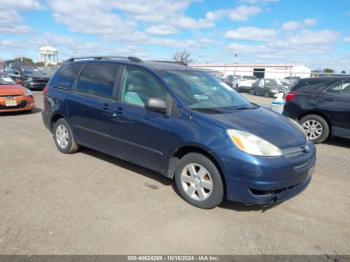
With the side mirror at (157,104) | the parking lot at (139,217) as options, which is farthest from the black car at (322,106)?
the side mirror at (157,104)

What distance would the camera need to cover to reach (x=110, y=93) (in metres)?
4.98

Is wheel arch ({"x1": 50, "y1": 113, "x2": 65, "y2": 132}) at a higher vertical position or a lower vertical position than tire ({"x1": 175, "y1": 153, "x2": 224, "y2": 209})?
higher

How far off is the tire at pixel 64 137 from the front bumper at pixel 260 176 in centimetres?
324

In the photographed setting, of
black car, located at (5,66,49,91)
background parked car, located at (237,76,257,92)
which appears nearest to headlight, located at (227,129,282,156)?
black car, located at (5,66,49,91)

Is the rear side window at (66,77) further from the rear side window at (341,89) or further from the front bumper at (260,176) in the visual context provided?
the rear side window at (341,89)

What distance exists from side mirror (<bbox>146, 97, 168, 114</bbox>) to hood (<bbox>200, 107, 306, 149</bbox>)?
57 centimetres

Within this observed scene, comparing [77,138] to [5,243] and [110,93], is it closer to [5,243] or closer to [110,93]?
[110,93]

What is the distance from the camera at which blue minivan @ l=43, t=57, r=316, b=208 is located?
361cm

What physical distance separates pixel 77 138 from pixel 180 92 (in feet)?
7.71

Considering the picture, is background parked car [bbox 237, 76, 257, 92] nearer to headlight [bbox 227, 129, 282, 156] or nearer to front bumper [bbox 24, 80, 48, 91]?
front bumper [bbox 24, 80, 48, 91]

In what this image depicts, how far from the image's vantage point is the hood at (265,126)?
3.77m

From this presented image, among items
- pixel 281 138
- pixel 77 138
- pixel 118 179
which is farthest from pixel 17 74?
pixel 281 138

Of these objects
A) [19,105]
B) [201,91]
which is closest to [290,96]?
[201,91]

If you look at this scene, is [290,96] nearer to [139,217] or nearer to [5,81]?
[139,217]
